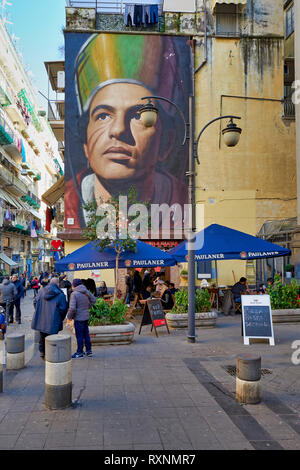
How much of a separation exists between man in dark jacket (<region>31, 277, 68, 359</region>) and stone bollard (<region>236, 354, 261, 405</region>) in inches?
158

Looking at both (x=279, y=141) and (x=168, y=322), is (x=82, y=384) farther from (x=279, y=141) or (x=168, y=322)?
(x=279, y=141)

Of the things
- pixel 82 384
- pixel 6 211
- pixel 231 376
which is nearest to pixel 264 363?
pixel 231 376

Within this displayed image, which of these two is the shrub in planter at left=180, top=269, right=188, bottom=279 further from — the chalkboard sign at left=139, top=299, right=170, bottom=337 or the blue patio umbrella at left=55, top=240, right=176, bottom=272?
the chalkboard sign at left=139, top=299, right=170, bottom=337

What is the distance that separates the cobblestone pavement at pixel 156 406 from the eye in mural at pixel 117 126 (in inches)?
534

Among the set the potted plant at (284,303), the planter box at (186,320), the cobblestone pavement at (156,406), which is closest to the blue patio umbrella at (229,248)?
the potted plant at (284,303)

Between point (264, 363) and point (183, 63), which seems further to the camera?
point (183, 63)

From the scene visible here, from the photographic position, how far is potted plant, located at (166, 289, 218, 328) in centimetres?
1180

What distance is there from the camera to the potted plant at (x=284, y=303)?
12203 mm

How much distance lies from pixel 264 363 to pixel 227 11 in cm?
2168

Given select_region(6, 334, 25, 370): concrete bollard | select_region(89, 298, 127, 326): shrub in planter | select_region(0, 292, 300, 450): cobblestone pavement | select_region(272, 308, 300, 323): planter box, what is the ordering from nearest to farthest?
select_region(0, 292, 300, 450): cobblestone pavement → select_region(6, 334, 25, 370): concrete bollard → select_region(89, 298, 127, 326): shrub in planter → select_region(272, 308, 300, 323): planter box

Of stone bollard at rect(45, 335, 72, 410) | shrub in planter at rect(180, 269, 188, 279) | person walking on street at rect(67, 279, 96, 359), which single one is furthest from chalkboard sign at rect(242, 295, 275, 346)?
shrub in planter at rect(180, 269, 188, 279)

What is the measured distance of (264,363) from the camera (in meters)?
8.14
